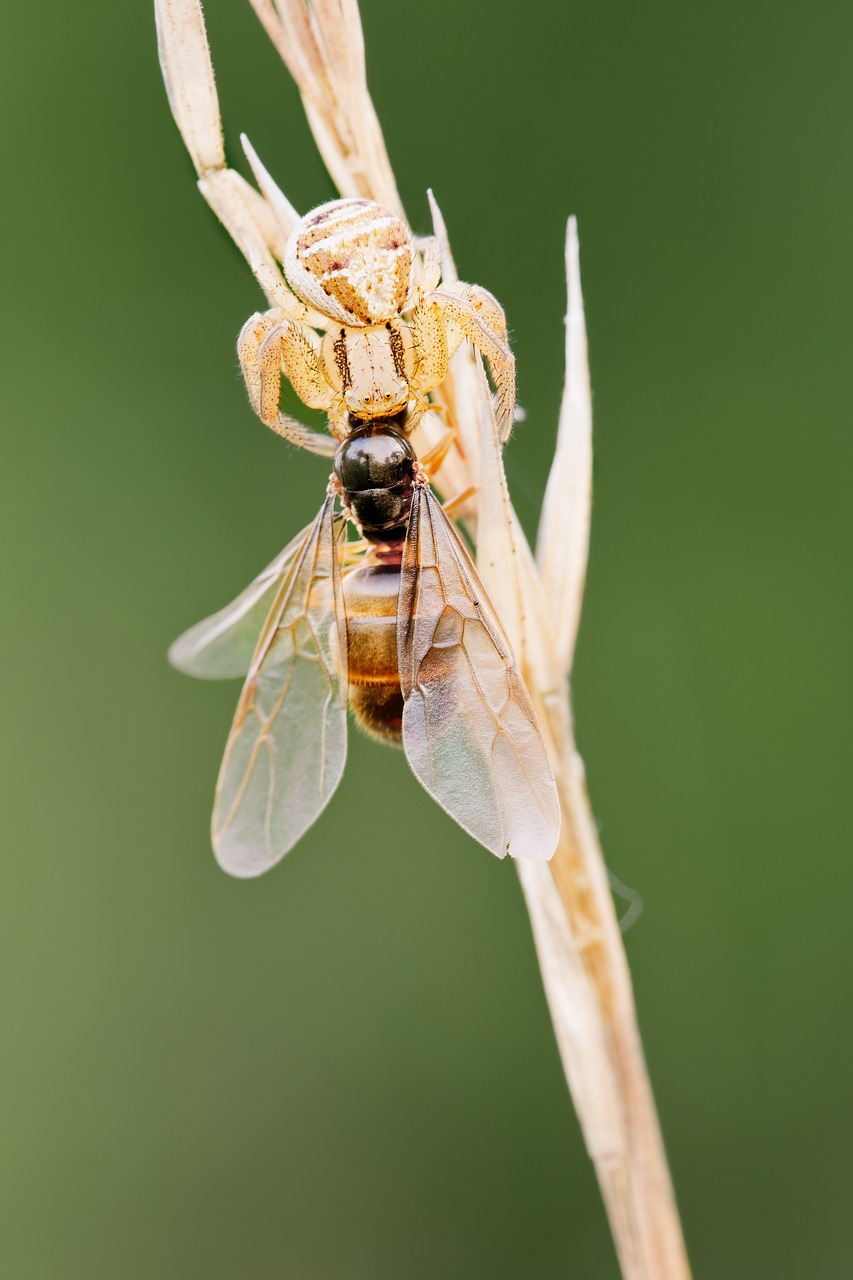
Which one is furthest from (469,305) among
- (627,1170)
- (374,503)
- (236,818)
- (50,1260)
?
(50,1260)

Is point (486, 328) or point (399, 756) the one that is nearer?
point (486, 328)

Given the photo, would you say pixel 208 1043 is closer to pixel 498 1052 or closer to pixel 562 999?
pixel 498 1052

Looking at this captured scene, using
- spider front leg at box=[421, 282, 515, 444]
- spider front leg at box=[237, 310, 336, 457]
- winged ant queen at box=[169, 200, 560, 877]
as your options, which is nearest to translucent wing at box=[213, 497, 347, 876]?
winged ant queen at box=[169, 200, 560, 877]

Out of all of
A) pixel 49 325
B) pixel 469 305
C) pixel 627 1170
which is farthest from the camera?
pixel 49 325

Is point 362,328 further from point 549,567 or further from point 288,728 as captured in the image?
point 288,728

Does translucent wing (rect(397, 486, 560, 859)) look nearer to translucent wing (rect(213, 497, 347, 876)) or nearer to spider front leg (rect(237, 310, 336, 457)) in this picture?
translucent wing (rect(213, 497, 347, 876))

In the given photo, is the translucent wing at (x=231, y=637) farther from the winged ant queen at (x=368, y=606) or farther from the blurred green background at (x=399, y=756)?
the blurred green background at (x=399, y=756)

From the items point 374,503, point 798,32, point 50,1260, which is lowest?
point 50,1260

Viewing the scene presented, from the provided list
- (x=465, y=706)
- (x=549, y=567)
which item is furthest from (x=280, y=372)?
(x=465, y=706)
